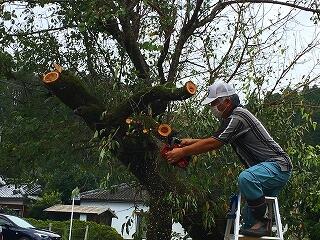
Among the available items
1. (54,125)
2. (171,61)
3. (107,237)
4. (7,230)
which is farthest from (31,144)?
(107,237)

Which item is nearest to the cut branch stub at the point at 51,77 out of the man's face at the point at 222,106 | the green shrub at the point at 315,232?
the man's face at the point at 222,106

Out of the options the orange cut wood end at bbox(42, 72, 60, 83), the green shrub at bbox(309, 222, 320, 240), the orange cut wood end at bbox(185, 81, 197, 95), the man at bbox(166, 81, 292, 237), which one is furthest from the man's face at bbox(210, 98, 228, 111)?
the green shrub at bbox(309, 222, 320, 240)

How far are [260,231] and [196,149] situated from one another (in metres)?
0.80

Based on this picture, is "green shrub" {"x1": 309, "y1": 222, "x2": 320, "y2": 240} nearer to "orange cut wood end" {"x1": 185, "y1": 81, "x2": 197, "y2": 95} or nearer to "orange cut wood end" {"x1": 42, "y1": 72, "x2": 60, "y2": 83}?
"orange cut wood end" {"x1": 185, "y1": 81, "x2": 197, "y2": 95}

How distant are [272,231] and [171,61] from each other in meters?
4.97

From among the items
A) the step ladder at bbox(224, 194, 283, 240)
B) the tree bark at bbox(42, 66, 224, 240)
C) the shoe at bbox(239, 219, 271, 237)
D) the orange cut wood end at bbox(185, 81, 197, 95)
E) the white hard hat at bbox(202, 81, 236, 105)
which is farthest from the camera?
the tree bark at bbox(42, 66, 224, 240)

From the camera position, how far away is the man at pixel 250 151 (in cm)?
504

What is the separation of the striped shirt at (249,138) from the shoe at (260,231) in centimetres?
46

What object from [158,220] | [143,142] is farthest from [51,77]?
[158,220]

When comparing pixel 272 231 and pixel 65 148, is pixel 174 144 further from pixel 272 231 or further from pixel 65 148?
pixel 65 148

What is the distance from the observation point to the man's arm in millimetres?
5020

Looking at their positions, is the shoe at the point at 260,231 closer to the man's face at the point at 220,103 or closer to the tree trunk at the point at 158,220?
the man's face at the point at 220,103

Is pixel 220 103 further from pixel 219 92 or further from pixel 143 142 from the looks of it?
pixel 143 142

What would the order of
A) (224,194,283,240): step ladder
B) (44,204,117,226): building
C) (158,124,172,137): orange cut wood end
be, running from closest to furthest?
(224,194,283,240): step ladder → (158,124,172,137): orange cut wood end → (44,204,117,226): building
